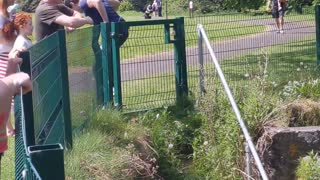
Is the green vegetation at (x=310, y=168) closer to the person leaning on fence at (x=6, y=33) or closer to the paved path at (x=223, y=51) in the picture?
the paved path at (x=223, y=51)

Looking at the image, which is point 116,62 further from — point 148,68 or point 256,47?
point 256,47

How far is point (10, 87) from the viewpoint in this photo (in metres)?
4.09

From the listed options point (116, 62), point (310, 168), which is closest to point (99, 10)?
point (116, 62)

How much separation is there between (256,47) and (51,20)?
12.5 feet

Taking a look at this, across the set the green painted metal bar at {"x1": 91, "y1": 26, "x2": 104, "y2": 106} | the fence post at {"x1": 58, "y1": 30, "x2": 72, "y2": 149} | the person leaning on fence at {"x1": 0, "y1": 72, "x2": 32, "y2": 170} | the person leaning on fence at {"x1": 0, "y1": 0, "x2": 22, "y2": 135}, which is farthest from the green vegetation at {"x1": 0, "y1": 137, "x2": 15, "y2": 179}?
the person leaning on fence at {"x1": 0, "y1": 72, "x2": 32, "y2": 170}

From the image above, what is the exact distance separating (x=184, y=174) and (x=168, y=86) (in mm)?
2066

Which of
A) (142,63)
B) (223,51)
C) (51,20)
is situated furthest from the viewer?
(223,51)

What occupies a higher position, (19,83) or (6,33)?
(19,83)

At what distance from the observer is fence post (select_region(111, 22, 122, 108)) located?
8578 mm

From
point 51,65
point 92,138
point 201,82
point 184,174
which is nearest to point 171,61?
point 201,82

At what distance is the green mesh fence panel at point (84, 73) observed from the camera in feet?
22.5

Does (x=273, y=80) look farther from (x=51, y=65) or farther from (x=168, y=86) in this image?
(x=51, y=65)

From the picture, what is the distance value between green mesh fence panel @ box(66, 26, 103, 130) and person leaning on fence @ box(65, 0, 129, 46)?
14.8 inches

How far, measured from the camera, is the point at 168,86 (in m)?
9.60
